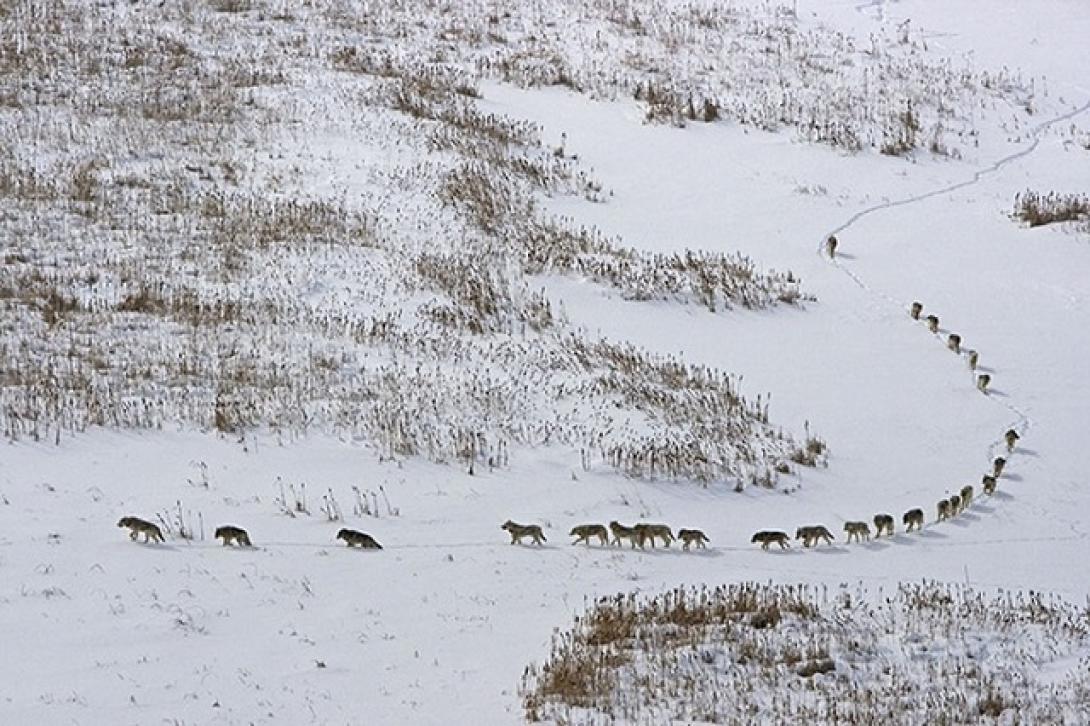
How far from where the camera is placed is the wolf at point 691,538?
12664mm

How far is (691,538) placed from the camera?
12.7 m

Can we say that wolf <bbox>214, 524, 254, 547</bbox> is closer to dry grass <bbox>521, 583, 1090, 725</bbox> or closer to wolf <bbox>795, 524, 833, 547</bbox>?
dry grass <bbox>521, 583, 1090, 725</bbox>

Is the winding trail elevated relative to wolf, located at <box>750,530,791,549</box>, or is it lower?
elevated

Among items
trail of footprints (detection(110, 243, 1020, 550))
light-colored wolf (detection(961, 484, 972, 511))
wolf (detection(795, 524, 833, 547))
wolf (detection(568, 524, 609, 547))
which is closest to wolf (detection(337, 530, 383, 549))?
trail of footprints (detection(110, 243, 1020, 550))

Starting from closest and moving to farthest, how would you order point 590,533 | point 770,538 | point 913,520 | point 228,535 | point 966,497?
1. point 228,535
2. point 590,533
3. point 770,538
4. point 913,520
5. point 966,497

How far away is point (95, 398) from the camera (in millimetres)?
14391

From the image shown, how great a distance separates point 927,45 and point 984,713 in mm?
28956

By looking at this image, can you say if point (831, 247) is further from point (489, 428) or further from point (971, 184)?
point (489, 428)

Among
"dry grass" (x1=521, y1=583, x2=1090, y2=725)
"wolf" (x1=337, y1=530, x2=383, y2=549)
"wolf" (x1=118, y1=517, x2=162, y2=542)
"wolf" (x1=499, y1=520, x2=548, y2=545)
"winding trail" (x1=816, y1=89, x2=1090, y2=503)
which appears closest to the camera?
"dry grass" (x1=521, y1=583, x2=1090, y2=725)

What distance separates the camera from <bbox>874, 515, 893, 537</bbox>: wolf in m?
13.5

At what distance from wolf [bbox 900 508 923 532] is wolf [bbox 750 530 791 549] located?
1545 millimetres

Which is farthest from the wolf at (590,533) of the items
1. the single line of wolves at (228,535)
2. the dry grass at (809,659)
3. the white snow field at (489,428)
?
the single line of wolves at (228,535)

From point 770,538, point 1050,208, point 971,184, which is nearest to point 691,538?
point 770,538

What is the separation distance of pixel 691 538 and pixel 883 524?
230cm
